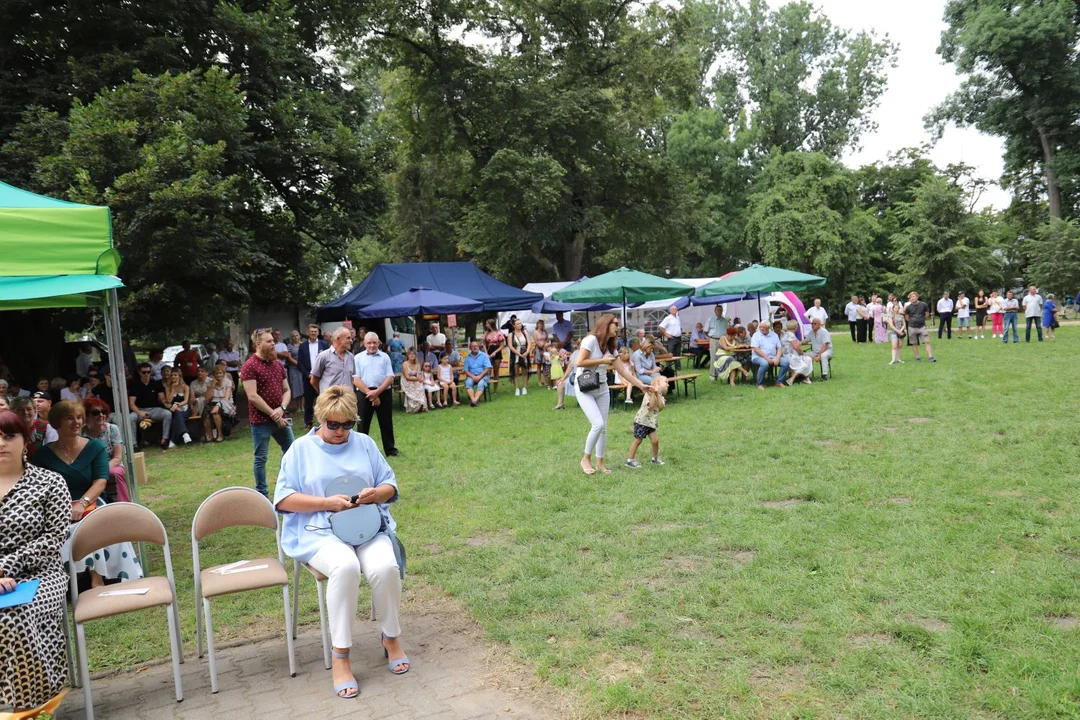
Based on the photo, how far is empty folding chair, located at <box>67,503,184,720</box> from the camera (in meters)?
3.61

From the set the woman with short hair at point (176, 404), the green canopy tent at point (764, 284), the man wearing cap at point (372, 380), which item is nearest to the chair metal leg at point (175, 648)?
the man wearing cap at point (372, 380)

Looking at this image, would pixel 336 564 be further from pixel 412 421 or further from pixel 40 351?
pixel 40 351

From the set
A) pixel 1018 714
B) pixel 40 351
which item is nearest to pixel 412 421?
pixel 40 351

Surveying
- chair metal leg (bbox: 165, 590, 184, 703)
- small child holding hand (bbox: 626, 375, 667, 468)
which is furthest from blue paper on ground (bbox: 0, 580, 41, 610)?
small child holding hand (bbox: 626, 375, 667, 468)

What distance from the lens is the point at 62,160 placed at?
11.4 m

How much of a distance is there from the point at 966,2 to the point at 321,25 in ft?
109

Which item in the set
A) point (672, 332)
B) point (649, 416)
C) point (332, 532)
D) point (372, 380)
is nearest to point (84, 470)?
point (332, 532)

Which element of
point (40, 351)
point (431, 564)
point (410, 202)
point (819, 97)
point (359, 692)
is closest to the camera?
point (359, 692)

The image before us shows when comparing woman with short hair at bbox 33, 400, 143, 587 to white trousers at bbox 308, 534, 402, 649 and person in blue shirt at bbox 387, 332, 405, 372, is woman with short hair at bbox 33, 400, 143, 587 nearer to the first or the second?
white trousers at bbox 308, 534, 402, 649

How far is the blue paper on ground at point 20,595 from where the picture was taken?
3.31m

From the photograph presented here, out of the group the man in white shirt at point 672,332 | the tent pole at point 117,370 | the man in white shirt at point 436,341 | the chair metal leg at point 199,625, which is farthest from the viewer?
the man in white shirt at point 672,332

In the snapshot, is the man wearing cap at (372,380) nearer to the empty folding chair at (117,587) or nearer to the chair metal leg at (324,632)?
the empty folding chair at (117,587)

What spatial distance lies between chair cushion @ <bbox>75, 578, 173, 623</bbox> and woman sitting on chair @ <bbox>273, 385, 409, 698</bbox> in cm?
63

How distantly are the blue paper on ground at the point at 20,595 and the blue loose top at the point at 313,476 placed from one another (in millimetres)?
1102
